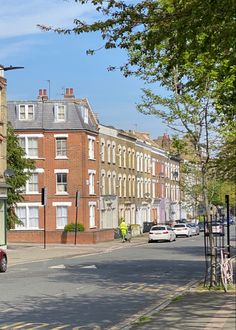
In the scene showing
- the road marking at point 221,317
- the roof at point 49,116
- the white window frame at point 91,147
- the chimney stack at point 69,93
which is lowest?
the road marking at point 221,317

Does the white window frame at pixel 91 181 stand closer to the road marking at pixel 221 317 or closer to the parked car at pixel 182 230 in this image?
the parked car at pixel 182 230

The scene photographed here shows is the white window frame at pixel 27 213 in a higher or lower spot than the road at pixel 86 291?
higher

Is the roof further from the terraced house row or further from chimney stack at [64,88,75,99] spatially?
chimney stack at [64,88,75,99]

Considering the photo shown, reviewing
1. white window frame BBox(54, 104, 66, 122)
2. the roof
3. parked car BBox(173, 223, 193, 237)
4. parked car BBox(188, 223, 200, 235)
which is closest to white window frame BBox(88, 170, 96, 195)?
the roof

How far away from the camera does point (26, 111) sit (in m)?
59.0

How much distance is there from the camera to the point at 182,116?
1872 centimetres

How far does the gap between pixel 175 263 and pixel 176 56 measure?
2161 cm

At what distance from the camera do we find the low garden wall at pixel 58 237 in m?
52.8

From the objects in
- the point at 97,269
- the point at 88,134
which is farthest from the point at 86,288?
the point at 88,134

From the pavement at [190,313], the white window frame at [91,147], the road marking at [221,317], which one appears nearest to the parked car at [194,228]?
the white window frame at [91,147]

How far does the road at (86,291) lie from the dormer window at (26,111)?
29.9 m

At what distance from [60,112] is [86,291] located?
41102mm

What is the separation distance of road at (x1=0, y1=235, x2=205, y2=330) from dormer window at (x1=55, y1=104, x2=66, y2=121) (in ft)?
96.2

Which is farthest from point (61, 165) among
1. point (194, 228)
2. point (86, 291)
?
point (86, 291)
